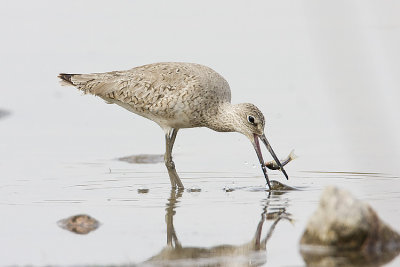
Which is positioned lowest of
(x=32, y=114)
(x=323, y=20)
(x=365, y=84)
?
(x=32, y=114)

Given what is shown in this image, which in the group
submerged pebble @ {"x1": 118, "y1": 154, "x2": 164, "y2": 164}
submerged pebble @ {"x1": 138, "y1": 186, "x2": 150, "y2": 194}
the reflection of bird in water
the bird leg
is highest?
the reflection of bird in water

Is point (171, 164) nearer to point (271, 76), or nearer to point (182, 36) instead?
point (271, 76)

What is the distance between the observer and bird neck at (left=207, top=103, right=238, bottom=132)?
1012 centimetres

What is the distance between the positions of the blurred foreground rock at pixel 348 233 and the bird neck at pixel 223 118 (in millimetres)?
3723

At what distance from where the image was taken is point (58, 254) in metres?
6.75

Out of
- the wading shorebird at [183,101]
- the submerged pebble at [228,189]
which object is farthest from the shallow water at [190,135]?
the wading shorebird at [183,101]

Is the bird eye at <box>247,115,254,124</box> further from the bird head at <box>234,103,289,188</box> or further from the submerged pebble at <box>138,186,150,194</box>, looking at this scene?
the submerged pebble at <box>138,186,150,194</box>

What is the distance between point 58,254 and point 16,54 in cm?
1074

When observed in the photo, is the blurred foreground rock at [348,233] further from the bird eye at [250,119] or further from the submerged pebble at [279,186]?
the bird eye at [250,119]

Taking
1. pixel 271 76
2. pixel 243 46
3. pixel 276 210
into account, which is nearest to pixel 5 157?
pixel 276 210

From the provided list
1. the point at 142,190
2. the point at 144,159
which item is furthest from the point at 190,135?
the point at 142,190

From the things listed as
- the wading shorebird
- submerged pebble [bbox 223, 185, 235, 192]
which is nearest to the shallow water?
submerged pebble [bbox 223, 185, 235, 192]

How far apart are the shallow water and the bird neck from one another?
0.53 metres

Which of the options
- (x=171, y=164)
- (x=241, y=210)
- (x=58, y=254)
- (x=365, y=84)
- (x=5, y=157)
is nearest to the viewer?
(x=365, y=84)
